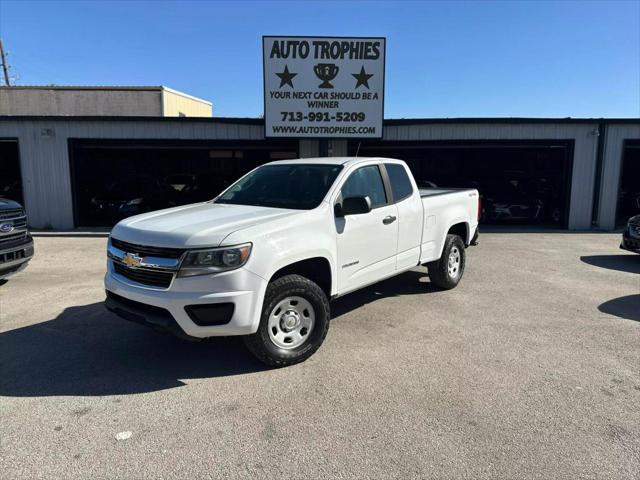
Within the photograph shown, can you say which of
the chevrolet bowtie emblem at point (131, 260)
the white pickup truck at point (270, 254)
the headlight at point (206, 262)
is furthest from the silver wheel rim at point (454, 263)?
the chevrolet bowtie emblem at point (131, 260)

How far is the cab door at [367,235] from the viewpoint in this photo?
4859 millimetres

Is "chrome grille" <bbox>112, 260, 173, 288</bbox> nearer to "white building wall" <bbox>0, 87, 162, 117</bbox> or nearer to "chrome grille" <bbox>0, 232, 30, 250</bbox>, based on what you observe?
"chrome grille" <bbox>0, 232, 30, 250</bbox>

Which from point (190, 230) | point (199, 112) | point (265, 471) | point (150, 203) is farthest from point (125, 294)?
point (199, 112)

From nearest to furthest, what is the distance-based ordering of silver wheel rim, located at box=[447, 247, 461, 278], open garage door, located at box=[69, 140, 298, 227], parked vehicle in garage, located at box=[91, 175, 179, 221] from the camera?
silver wheel rim, located at box=[447, 247, 461, 278] < open garage door, located at box=[69, 140, 298, 227] < parked vehicle in garage, located at box=[91, 175, 179, 221]

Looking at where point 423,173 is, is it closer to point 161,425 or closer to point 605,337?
point 605,337

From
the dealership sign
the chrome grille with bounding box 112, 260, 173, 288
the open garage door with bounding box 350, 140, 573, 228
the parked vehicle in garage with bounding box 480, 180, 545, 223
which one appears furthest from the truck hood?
the parked vehicle in garage with bounding box 480, 180, 545, 223

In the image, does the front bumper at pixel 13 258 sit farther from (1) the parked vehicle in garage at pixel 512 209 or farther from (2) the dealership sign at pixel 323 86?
(1) the parked vehicle in garage at pixel 512 209

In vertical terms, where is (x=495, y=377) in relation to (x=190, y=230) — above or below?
below

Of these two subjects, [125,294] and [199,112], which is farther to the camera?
[199,112]

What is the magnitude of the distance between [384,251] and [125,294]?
9.28ft

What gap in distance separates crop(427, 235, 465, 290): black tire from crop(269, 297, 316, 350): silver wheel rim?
3.09 meters

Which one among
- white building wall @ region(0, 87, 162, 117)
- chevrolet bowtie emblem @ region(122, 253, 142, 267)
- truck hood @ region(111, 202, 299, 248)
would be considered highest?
white building wall @ region(0, 87, 162, 117)

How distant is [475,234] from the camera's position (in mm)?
8188

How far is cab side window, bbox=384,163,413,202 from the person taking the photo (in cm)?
589
